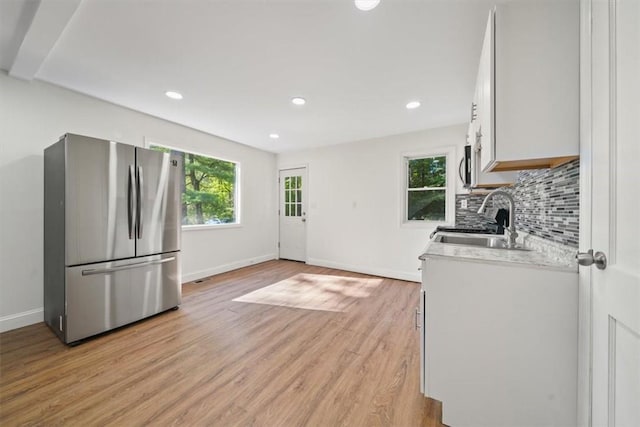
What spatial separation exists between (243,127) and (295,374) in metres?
3.24

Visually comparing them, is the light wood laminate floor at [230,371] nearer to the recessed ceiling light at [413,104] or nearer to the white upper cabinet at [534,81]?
the white upper cabinet at [534,81]

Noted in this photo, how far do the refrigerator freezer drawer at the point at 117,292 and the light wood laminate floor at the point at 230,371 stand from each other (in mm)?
140

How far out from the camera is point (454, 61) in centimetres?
201

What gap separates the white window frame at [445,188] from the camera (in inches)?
141

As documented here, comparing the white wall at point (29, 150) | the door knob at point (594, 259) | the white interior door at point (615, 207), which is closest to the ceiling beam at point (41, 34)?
the white wall at point (29, 150)

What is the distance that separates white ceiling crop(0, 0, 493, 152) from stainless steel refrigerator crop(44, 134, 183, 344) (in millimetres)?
698

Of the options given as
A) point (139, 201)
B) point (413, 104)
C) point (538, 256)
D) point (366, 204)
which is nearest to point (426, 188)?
point (366, 204)

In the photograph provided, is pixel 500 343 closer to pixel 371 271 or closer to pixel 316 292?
pixel 316 292

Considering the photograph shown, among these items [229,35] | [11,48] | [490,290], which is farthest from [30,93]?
[490,290]

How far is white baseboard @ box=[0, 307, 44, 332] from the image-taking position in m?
2.19

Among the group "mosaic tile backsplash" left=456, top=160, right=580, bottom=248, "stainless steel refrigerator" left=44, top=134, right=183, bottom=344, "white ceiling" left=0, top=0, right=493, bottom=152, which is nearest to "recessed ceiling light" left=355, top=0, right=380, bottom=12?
"white ceiling" left=0, top=0, right=493, bottom=152

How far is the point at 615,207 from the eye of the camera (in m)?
0.71

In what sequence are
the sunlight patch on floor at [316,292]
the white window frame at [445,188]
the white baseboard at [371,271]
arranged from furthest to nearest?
1. the white baseboard at [371,271]
2. the white window frame at [445,188]
3. the sunlight patch on floor at [316,292]

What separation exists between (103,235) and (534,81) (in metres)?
3.16
